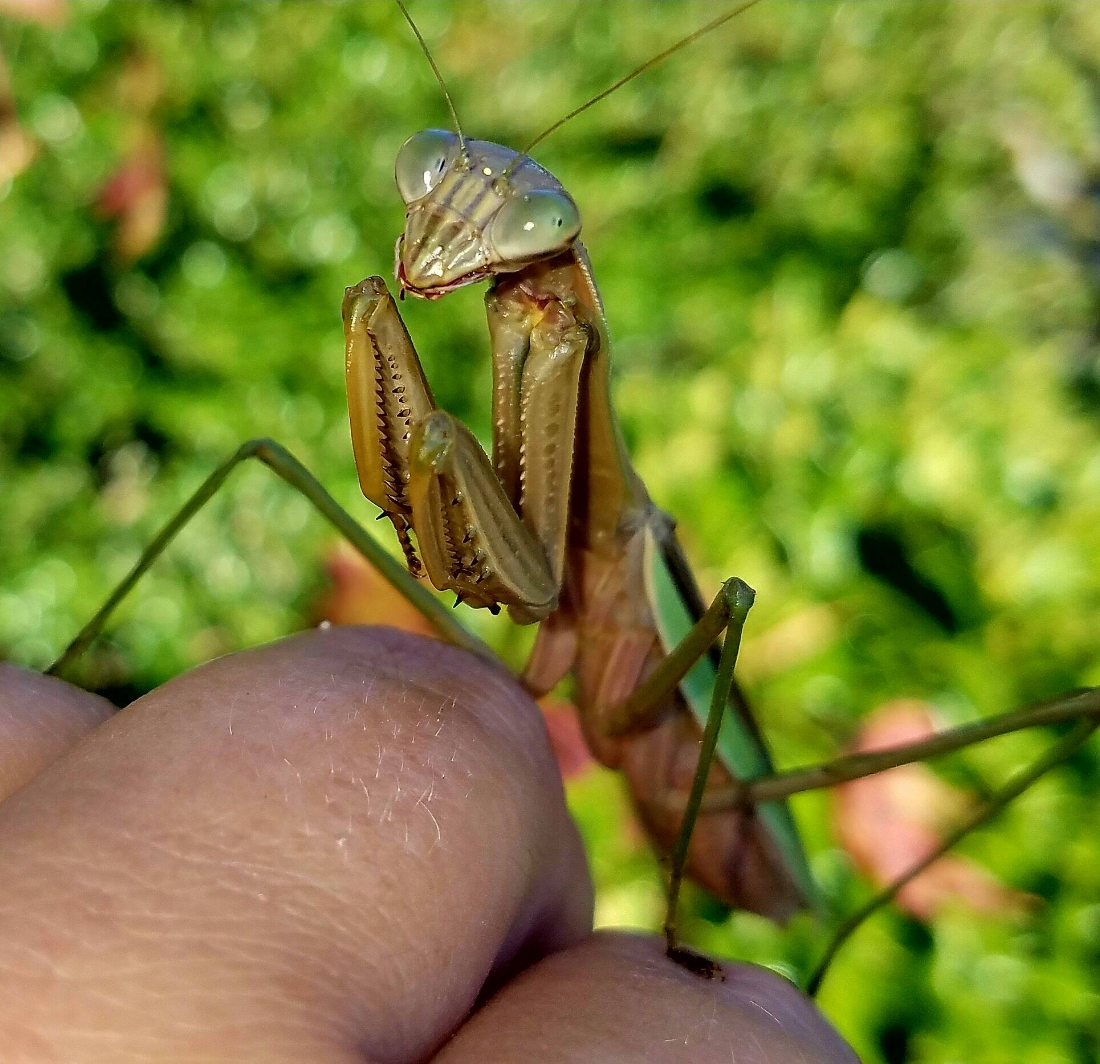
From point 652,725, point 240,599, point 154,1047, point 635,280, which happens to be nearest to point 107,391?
point 240,599

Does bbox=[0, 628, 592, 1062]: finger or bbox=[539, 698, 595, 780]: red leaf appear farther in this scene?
bbox=[539, 698, 595, 780]: red leaf

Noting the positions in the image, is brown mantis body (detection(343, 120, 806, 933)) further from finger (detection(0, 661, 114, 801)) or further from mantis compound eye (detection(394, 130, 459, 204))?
finger (detection(0, 661, 114, 801))

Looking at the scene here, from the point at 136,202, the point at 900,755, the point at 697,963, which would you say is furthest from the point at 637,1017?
the point at 136,202

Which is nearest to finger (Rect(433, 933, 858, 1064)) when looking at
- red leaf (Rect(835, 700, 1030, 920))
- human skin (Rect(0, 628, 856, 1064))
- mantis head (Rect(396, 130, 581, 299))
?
human skin (Rect(0, 628, 856, 1064))

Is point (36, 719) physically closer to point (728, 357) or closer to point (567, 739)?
point (567, 739)

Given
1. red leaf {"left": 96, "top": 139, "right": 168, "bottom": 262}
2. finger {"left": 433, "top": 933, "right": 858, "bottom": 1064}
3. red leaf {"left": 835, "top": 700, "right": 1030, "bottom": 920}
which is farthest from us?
red leaf {"left": 96, "top": 139, "right": 168, "bottom": 262}

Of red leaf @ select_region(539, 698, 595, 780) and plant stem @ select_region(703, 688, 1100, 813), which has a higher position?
plant stem @ select_region(703, 688, 1100, 813)

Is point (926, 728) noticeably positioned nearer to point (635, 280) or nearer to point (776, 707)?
point (776, 707)
